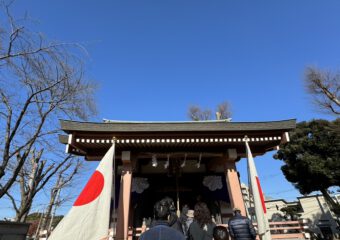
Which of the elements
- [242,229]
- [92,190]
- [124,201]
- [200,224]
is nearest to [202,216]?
[200,224]

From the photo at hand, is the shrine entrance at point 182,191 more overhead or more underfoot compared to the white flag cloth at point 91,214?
more overhead

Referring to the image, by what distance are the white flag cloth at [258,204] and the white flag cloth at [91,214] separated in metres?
3.48

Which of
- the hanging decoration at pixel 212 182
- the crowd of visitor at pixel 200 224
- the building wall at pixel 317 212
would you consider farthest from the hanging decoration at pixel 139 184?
the building wall at pixel 317 212

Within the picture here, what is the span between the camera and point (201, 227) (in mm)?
3912

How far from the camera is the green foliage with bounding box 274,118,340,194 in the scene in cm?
1664

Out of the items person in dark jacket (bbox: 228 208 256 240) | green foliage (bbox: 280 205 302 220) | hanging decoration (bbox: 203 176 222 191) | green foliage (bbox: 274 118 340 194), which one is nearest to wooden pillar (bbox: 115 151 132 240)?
person in dark jacket (bbox: 228 208 256 240)

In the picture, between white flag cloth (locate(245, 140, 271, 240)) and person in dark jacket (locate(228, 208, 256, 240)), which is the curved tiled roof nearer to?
white flag cloth (locate(245, 140, 271, 240))

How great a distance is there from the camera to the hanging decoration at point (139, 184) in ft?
28.1

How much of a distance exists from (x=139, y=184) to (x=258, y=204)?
467 centimetres

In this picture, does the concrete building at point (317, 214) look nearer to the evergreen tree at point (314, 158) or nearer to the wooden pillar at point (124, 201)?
the evergreen tree at point (314, 158)

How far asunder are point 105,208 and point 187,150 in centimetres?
357

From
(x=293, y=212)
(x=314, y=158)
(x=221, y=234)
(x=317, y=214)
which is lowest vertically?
(x=221, y=234)

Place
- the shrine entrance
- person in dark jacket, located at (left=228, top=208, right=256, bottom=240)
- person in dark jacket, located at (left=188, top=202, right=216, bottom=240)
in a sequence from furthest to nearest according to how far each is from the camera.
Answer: the shrine entrance
person in dark jacket, located at (left=228, top=208, right=256, bottom=240)
person in dark jacket, located at (left=188, top=202, right=216, bottom=240)

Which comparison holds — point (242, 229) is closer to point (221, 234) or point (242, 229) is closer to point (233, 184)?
point (221, 234)
